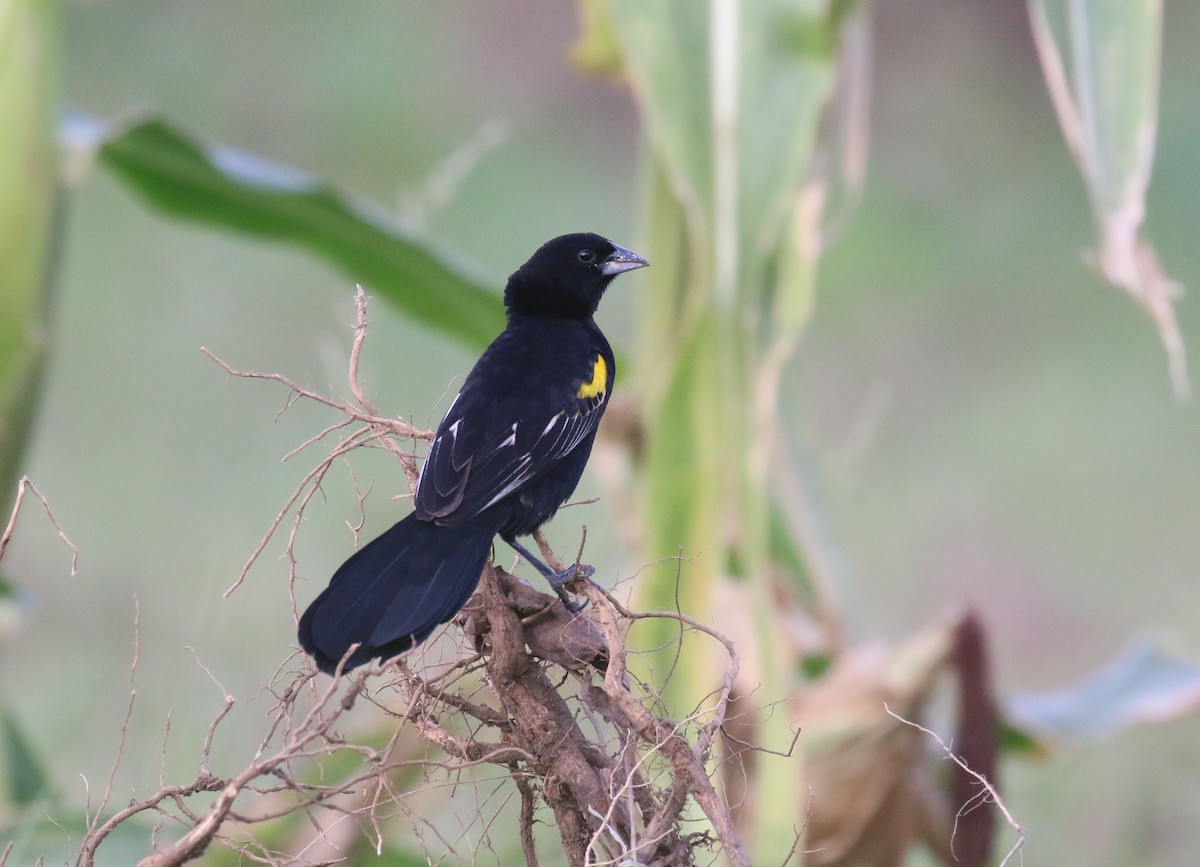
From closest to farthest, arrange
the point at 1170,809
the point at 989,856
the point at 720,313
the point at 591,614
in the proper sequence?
the point at 591,614 < the point at 720,313 < the point at 989,856 < the point at 1170,809

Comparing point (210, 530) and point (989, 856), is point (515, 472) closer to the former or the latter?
point (989, 856)

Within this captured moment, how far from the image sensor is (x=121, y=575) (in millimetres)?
6660

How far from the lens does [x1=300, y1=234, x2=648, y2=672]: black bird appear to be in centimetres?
133

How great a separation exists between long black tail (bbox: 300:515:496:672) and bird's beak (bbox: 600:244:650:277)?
0.85 metres

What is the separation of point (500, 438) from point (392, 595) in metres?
0.48

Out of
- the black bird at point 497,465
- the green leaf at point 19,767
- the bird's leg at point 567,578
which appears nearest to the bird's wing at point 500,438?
the black bird at point 497,465

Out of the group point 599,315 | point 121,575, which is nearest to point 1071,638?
point 599,315

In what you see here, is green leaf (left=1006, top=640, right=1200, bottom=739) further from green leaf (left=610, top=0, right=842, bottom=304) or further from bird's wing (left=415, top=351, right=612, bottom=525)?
bird's wing (left=415, top=351, right=612, bottom=525)

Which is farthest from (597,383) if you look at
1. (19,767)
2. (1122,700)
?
(1122,700)

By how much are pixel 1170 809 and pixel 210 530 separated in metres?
4.56

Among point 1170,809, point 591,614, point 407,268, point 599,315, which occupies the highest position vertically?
point 599,315

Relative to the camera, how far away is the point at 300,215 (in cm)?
303

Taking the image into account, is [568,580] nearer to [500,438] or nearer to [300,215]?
[500,438]

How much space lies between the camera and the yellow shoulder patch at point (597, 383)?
201 centimetres
